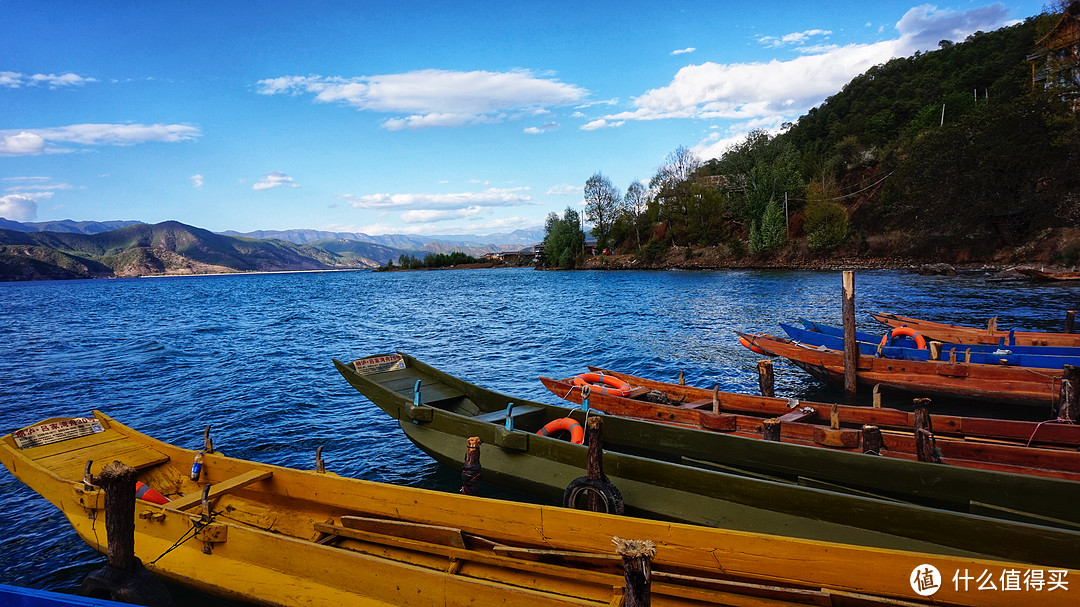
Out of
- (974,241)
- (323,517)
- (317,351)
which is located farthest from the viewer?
(974,241)

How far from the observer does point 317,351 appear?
27.5m

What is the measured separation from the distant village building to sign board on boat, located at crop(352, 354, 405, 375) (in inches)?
2679

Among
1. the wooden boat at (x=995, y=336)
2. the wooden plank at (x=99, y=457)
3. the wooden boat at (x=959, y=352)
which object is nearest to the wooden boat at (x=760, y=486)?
the wooden plank at (x=99, y=457)

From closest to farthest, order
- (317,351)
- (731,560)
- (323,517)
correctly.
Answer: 1. (731,560)
2. (323,517)
3. (317,351)

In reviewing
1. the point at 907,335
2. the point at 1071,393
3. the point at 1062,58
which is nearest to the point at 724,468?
the point at 1071,393

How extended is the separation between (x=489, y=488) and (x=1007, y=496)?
7.52 metres

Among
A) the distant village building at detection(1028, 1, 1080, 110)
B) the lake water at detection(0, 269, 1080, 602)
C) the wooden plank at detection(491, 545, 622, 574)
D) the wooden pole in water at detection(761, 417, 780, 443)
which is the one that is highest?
the distant village building at detection(1028, 1, 1080, 110)

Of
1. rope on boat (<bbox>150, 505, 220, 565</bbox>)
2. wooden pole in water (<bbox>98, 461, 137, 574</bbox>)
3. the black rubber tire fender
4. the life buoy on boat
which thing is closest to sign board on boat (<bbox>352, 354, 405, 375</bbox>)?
the life buoy on boat

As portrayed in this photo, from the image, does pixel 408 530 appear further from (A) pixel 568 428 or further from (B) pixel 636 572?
(A) pixel 568 428

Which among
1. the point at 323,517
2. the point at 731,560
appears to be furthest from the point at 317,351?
the point at 731,560

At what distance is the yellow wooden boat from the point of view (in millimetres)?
4480

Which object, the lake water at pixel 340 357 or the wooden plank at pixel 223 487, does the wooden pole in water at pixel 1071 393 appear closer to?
the lake water at pixel 340 357

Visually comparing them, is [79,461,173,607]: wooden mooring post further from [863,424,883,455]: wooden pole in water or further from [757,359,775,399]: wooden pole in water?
[757,359,775,399]: wooden pole in water

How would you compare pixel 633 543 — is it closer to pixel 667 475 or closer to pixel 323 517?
pixel 667 475
